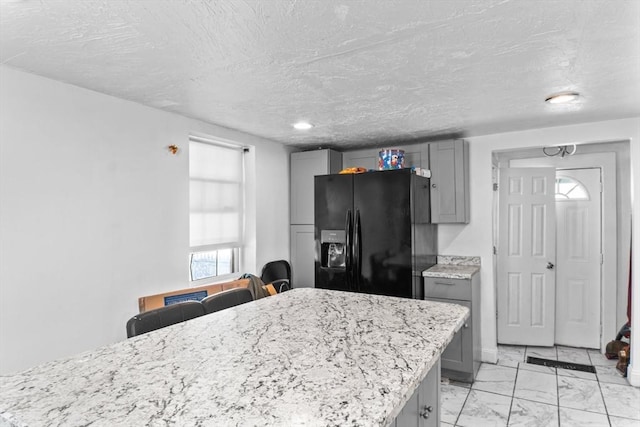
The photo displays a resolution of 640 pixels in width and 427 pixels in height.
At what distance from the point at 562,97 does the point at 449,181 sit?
134cm

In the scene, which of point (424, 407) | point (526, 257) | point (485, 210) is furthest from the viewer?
point (526, 257)

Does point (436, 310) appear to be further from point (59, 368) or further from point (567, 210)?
point (567, 210)

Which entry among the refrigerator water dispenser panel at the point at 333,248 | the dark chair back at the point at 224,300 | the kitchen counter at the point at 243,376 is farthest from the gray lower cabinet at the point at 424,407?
the refrigerator water dispenser panel at the point at 333,248

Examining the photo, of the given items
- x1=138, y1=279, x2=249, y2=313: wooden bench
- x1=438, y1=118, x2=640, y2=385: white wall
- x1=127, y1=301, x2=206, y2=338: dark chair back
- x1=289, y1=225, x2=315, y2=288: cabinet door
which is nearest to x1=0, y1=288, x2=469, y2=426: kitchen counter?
x1=127, y1=301, x2=206, y2=338: dark chair back

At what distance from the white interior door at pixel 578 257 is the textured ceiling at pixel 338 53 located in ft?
3.95

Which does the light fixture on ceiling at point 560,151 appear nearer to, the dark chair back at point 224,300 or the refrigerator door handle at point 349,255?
the refrigerator door handle at point 349,255

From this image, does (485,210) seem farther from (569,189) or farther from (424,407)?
(424,407)

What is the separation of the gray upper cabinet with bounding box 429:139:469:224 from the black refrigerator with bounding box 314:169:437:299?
0.42 ft

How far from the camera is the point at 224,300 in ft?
6.42

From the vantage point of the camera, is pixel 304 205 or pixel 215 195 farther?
pixel 304 205

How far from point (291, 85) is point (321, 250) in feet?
5.84

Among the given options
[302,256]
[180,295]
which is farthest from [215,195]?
[302,256]

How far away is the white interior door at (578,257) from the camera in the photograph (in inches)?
154

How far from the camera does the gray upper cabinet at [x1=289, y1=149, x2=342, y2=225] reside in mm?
4078
